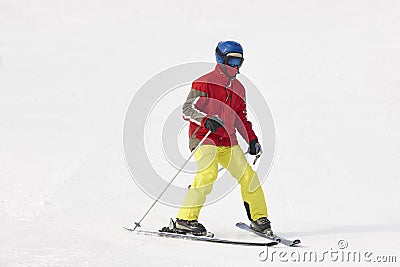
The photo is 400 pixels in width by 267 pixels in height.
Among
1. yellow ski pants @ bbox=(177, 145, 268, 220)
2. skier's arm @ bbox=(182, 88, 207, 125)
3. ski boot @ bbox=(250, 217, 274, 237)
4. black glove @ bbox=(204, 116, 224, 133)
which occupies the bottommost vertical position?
ski boot @ bbox=(250, 217, 274, 237)

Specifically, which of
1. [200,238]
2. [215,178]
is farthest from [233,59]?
[200,238]

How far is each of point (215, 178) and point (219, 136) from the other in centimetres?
46

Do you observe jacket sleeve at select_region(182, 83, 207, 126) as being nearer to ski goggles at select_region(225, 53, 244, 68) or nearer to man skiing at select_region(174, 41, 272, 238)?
man skiing at select_region(174, 41, 272, 238)

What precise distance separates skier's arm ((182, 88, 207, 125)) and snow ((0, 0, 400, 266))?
4.20 ft

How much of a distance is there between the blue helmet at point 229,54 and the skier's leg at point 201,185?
943mm

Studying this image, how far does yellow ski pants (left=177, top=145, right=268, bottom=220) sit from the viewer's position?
6.27 meters

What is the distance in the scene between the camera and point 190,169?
9.13 m

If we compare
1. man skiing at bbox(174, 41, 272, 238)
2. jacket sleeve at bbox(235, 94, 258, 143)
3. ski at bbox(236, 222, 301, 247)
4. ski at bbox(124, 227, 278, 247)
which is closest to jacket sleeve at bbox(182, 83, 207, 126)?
man skiing at bbox(174, 41, 272, 238)

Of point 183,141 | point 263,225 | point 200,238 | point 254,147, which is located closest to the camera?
point 200,238

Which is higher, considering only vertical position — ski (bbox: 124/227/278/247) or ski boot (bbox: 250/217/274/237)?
ski boot (bbox: 250/217/274/237)

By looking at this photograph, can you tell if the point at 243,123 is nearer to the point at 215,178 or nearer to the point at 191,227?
the point at 215,178

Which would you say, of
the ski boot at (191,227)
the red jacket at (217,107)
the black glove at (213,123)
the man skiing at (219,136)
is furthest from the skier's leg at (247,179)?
the ski boot at (191,227)

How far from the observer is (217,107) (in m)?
6.41

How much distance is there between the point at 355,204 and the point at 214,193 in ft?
6.09
